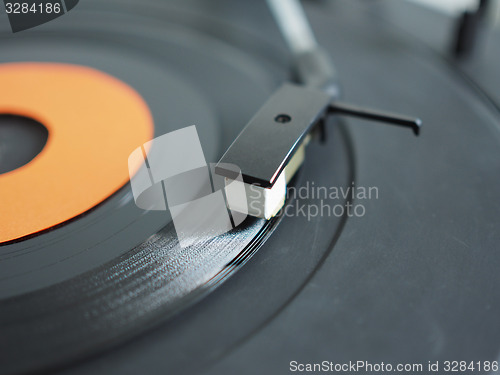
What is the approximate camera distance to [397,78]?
0.73 m

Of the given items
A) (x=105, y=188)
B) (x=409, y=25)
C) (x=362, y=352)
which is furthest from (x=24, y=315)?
(x=409, y=25)

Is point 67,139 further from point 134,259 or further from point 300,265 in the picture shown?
point 300,265

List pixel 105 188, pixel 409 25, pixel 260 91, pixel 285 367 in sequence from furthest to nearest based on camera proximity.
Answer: pixel 409 25 < pixel 260 91 < pixel 105 188 < pixel 285 367

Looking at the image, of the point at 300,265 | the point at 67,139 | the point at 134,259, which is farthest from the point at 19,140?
the point at 300,265

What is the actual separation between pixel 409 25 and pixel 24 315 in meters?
0.79

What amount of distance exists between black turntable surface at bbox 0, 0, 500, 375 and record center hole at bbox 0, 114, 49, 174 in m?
0.15

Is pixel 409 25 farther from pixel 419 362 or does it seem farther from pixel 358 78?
pixel 419 362

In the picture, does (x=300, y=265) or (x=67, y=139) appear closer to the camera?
(x=300, y=265)

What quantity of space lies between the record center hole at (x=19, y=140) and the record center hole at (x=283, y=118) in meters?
0.32

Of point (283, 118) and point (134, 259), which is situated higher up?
point (283, 118)

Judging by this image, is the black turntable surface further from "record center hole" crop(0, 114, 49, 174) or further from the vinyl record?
"record center hole" crop(0, 114, 49, 174)

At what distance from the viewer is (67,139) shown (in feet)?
2.04

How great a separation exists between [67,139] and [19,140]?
0.08m

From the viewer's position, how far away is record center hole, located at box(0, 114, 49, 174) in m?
0.60
